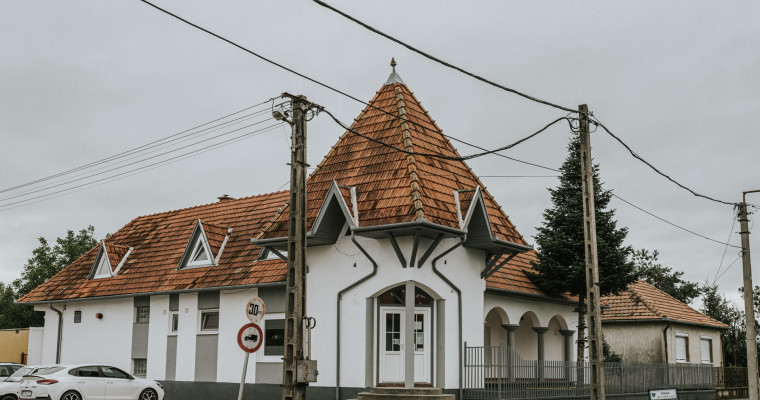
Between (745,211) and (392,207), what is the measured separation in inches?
560


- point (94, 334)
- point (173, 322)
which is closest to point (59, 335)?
point (94, 334)

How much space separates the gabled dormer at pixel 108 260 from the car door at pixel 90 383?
827cm

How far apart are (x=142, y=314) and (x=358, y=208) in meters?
11.3

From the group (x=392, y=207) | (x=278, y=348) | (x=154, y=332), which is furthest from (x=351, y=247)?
(x=154, y=332)

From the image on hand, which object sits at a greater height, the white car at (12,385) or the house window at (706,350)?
the house window at (706,350)

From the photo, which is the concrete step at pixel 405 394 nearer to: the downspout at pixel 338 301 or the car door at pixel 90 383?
the downspout at pixel 338 301

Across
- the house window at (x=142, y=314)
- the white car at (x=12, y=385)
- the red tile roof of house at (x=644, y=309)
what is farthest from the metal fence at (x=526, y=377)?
the house window at (x=142, y=314)

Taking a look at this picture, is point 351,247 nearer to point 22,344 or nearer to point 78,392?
point 78,392

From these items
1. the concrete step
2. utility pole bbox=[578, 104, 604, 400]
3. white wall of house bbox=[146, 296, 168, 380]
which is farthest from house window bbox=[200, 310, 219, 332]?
utility pole bbox=[578, 104, 604, 400]

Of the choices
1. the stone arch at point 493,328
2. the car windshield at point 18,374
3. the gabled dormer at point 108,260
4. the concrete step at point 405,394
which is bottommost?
the concrete step at point 405,394

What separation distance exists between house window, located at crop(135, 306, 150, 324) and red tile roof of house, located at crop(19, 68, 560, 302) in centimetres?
76

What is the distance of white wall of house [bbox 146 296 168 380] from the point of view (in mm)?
27438

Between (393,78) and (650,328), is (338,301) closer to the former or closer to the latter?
(393,78)

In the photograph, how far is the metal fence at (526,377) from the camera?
21.4 metres
